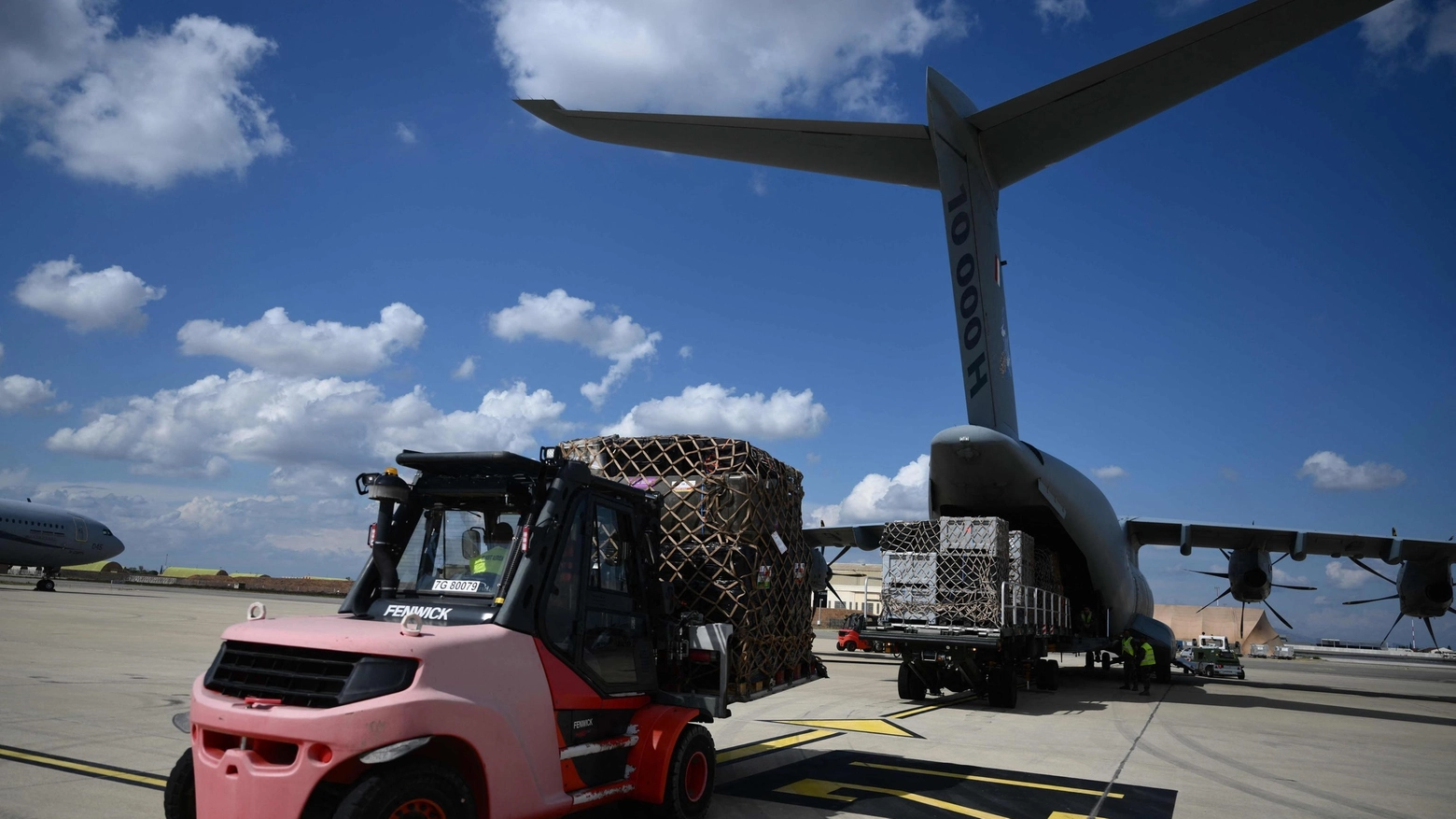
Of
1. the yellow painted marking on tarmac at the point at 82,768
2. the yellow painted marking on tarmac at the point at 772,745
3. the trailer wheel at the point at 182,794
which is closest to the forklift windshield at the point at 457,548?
the trailer wheel at the point at 182,794

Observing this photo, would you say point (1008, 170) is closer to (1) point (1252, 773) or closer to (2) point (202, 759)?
(1) point (1252, 773)

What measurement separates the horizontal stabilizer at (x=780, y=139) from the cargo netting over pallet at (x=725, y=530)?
5.76 metres

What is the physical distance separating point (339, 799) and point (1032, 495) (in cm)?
1492

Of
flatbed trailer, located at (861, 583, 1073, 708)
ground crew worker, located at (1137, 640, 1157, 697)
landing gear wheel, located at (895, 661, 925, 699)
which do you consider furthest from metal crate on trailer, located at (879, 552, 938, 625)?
ground crew worker, located at (1137, 640, 1157, 697)

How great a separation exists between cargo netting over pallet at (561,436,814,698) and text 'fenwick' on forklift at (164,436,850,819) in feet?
0.06

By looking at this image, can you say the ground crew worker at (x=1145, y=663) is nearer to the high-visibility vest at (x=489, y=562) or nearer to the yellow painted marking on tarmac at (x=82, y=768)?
the high-visibility vest at (x=489, y=562)

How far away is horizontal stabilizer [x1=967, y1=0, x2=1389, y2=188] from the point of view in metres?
10.1

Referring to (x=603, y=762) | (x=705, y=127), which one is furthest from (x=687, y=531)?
(x=705, y=127)

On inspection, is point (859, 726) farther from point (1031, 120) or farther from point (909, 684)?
point (1031, 120)

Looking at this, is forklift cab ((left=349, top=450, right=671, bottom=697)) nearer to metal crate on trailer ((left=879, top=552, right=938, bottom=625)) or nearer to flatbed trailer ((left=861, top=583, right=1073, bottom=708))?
flatbed trailer ((left=861, top=583, right=1073, bottom=708))

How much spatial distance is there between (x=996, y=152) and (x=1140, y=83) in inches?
139

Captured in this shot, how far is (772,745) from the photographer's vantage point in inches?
411

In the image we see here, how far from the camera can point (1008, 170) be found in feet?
51.8

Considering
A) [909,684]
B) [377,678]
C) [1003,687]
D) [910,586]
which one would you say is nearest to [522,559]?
[377,678]
